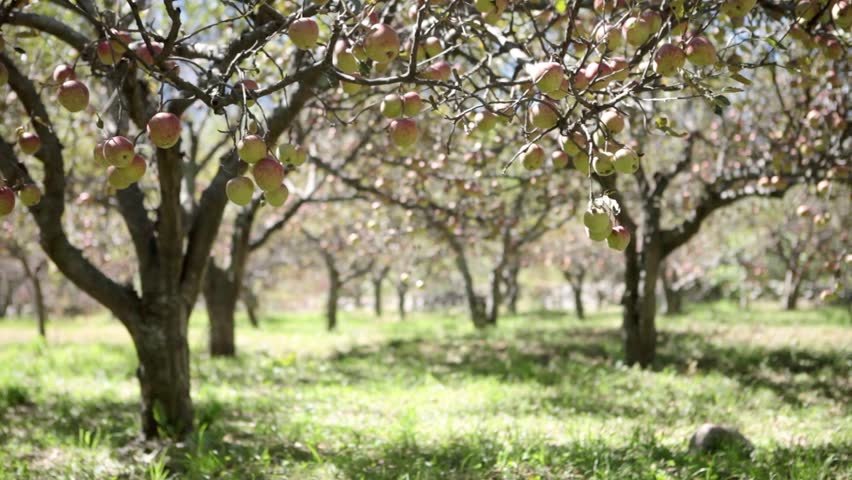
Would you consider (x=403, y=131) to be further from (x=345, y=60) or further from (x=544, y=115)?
(x=544, y=115)

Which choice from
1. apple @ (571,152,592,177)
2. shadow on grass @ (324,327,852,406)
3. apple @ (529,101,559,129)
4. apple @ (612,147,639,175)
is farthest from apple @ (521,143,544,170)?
shadow on grass @ (324,327,852,406)

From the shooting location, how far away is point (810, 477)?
352cm

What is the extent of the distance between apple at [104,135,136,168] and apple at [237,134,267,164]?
42 cm

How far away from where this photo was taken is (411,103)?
2676mm

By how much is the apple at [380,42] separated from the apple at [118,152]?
3.18ft

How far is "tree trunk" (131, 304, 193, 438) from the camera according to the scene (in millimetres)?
4621

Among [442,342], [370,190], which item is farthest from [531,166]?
[442,342]

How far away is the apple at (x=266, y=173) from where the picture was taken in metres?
2.29

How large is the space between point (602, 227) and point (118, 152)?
1.83 metres

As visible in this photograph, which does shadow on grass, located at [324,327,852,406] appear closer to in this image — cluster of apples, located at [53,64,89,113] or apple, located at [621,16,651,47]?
apple, located at [621,16,651,47]

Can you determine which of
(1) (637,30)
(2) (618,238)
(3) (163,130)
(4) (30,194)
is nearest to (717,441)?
(2) (618,238)

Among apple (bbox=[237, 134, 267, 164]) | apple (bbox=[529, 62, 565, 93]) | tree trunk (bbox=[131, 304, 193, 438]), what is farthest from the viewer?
tree trunk (bbox=[131, 304, 193, 438])

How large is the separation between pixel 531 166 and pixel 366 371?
6356mm

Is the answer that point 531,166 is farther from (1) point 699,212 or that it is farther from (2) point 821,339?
(2) point 821,339
